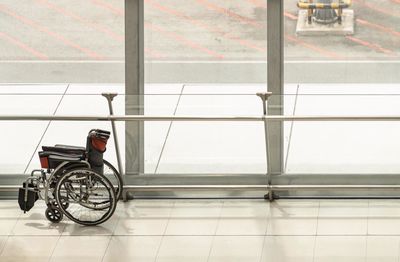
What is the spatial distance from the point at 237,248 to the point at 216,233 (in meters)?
0.41

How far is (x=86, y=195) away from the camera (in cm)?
1154

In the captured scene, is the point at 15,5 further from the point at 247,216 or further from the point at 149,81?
the point at 247,216

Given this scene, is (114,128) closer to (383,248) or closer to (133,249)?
(133,249)

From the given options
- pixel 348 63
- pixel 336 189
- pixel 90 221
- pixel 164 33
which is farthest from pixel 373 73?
pixel 90 221

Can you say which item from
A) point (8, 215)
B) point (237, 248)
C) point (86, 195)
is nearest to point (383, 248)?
point (237, 248)

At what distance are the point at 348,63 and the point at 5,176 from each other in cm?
328

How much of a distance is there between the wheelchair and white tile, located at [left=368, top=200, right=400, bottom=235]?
218 cm

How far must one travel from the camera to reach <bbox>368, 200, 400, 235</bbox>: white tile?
37.0 feet

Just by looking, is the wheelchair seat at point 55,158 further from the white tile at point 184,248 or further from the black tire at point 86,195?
the white tile at point 184,248

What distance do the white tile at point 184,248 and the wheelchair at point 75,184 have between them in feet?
2.19

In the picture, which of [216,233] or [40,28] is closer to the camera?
[216,233]

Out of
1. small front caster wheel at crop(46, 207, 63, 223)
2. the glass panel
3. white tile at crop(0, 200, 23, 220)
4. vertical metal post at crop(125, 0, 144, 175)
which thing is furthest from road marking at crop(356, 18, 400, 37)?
white tile at crop(0, 200, 23, 220)

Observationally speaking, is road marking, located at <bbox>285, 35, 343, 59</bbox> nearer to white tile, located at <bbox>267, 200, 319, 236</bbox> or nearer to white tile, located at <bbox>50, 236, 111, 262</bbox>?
white tile, located at <bbox>267, 200, 319, 236</bbox>

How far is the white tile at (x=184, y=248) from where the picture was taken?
10812 mm
